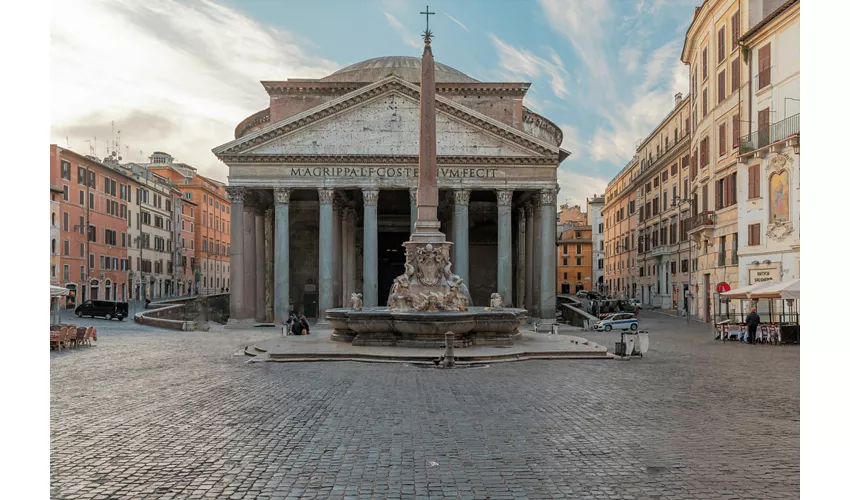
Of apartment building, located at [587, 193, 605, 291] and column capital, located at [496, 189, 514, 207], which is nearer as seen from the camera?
column capital, located at [496, 189, 514, 207]

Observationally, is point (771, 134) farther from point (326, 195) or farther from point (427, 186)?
point (326, 195)

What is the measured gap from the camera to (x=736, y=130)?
1266 inches

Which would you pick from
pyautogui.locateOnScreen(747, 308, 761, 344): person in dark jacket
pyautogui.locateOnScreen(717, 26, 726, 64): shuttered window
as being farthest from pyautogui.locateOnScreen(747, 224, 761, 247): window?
pyautogui.locateOnScreen(717, 26, 726, 64): shuttered window

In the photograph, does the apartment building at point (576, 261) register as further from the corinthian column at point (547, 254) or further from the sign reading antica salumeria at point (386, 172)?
the sign reading antica salumeria at point (386, 172)

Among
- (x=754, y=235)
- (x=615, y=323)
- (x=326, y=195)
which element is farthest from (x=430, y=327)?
(x=326, y=195)

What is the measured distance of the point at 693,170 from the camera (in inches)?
1644

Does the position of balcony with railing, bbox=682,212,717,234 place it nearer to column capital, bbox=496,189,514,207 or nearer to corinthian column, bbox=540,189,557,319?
corinthian column, bbox=540,189,557,319

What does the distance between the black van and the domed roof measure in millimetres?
22956

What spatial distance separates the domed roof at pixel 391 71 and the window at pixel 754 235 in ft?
96.7

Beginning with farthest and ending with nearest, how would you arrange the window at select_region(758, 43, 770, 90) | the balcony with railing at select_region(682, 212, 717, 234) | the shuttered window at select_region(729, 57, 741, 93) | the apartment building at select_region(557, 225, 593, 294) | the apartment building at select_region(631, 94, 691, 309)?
the apartment building at select_region(557, 225, 593, 294) → the apartment building at select_region(631, 94, 691, 309) → the balcony with railing at select_region(682, 212, 717, 234) → the shuttered window at select_region(729, 57, 741, 93) → the window at select_region(758, 43, 770, 90)

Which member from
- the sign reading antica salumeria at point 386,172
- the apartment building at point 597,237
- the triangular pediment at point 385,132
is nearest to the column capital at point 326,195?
the sign reading antica salumeria at point 386,172

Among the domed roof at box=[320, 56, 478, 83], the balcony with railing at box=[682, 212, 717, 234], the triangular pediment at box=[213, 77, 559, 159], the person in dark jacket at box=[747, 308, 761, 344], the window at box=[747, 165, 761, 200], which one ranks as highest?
the domed roof at box=[320, 56, 478, 83]

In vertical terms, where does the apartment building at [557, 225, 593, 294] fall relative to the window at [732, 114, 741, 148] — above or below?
below

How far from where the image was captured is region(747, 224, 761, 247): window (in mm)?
30002
